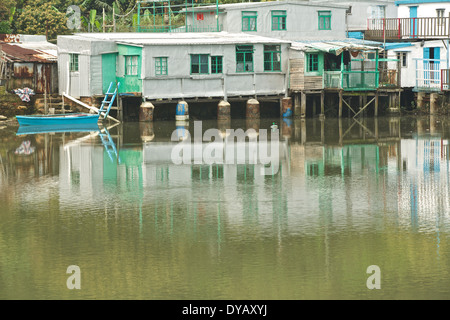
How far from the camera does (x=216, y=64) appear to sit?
45438mm

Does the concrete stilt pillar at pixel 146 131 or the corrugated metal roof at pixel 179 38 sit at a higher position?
the corrugated metal roof at pixel 179 38

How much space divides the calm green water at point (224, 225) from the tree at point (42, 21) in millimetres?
30429

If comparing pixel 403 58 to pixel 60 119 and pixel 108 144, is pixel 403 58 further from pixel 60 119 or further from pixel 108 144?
pixel 108 144

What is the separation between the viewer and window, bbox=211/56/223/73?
149 ft

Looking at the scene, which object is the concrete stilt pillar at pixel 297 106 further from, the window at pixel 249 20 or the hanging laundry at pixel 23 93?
the hanging laundry at pixel 23 93

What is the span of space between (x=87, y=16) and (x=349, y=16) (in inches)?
827

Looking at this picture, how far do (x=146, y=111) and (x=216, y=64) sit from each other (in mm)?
4857

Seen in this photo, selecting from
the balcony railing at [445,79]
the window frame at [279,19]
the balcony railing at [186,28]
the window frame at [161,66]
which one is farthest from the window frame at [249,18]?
the balcony railing at [445,79]

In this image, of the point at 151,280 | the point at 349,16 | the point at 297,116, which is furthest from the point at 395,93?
the point at 151,280

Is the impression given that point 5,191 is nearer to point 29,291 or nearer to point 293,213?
point 293,213

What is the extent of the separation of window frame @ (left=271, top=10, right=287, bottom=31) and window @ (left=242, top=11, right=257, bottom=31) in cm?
110

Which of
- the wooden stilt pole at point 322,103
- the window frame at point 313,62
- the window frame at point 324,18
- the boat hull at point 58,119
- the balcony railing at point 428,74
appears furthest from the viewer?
the window frame at point 324,18

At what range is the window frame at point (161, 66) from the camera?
43.9 meters

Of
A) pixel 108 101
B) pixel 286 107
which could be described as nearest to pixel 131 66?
pixel 108 101
